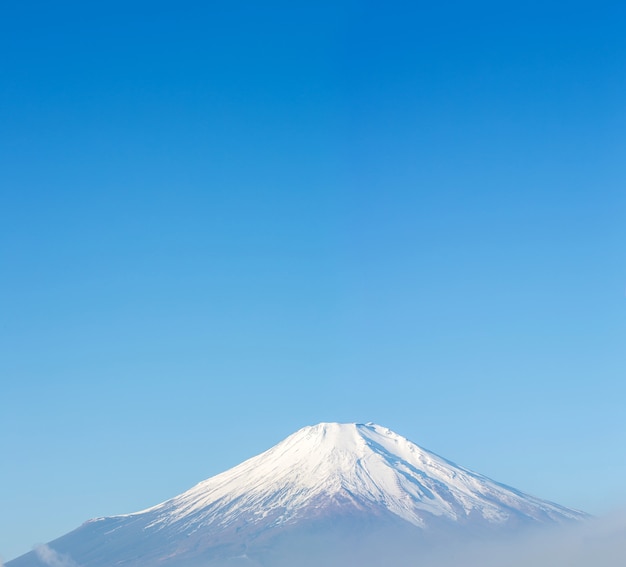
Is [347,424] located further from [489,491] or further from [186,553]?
[186,553]

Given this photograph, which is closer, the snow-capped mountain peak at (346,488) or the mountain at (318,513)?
the mountain at (318,513)

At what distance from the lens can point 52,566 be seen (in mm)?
137875

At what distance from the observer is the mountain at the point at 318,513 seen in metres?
128

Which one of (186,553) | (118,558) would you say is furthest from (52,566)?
(186,553)

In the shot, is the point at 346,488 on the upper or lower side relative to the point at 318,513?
upper

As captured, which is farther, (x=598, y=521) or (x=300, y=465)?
(x=300, y=465)

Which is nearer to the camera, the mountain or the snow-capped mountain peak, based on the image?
the mountain

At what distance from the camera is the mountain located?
127812 millimetres

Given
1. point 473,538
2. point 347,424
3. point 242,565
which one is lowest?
point 242,565

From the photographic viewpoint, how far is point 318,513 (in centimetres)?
13438

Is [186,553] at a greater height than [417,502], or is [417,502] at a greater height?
[417,502]

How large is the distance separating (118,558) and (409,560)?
4020 cm

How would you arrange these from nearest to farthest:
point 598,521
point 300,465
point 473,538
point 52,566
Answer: point 598,521
point 473,538
point 52,566
point 300,465

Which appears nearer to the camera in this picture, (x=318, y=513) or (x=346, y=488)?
(x=318, y=513)
